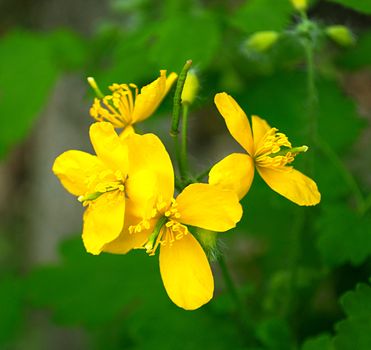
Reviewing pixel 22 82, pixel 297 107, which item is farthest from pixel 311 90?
pixel 22 82

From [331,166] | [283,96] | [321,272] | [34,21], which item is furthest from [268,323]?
[34,21]

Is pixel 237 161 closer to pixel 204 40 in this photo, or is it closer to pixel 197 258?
pixel 197 258

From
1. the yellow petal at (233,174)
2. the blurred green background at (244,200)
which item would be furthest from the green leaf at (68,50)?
the yellow petal at (233,174)

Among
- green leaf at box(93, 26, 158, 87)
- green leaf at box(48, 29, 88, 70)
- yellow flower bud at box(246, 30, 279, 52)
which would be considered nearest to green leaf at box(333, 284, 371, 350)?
yellow flower bud at box(246, 30, 279, 52)

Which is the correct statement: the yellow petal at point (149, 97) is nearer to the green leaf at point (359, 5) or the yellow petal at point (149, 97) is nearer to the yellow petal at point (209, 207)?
the yellow petal at point (209, 207)

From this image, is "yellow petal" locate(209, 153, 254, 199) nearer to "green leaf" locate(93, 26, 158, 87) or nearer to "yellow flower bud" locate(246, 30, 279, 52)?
"yellow flower bud" locate(246, 30, 279, 52)

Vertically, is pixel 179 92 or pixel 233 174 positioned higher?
pixel 179 92

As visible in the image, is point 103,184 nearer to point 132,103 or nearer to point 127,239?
point 127,239
